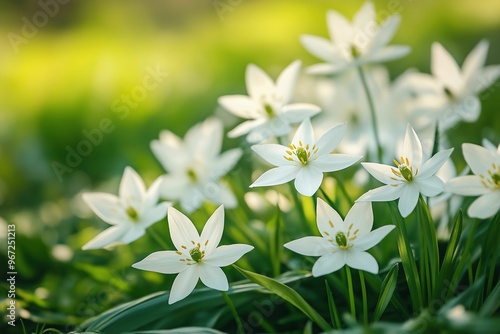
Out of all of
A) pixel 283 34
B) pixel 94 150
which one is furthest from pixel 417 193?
pixel 283 34

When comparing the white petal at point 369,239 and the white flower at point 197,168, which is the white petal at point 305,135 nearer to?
the white petal at point 369,239

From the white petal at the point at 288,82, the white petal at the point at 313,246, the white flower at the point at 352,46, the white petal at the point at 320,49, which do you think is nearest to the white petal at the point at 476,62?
the white flower at the point at 352,46

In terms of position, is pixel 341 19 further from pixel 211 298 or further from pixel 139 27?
pixel 139 27

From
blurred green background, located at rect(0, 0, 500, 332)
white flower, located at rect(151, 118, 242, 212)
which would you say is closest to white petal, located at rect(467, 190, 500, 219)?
white flower, located at rect(151, 118, 242, 212)

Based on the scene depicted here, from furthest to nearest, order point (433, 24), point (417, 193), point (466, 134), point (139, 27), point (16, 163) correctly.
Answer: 1. point (139, 27)
2. point (433, 24)
3. point (16, 163)
4. point (466, 134)
5. point (417, 193)

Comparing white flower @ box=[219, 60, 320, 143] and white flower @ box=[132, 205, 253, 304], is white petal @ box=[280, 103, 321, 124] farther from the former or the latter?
white flower @ box=[132, 205, 253, 304]

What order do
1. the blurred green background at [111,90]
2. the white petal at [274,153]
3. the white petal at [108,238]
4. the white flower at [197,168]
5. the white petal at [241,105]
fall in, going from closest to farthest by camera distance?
1. the white petal at [274,153]
2. the white petal at [108,238]
3. the white petal at [241,105]
4. the white flower at [197,168]
5. the blurred green background at [111,90]

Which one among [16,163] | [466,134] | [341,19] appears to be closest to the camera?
[341,19]
